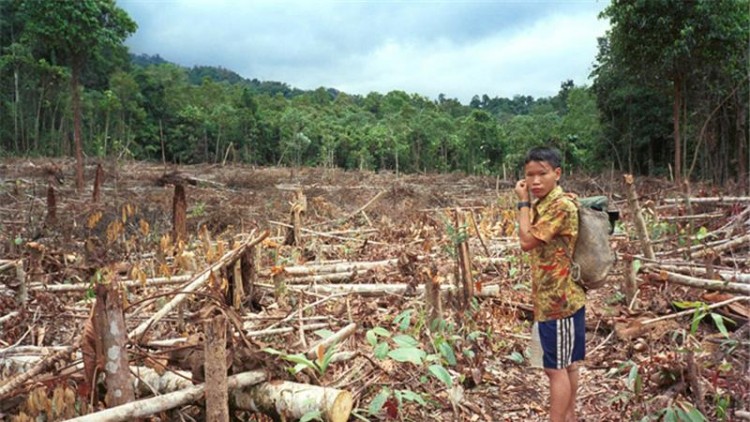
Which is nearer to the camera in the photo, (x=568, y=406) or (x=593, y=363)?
(x=568, y=406)

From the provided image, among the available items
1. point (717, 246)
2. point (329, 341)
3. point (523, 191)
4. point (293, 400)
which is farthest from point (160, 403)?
point (717, 246)

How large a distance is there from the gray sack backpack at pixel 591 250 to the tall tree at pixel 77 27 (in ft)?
32.1

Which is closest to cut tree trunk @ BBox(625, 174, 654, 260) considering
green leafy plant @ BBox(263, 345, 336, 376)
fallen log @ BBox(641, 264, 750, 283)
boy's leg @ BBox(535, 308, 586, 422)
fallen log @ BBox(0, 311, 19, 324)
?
fallen log @ BBox(641, 264, 750, 283)

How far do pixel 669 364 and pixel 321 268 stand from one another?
3.10 meters

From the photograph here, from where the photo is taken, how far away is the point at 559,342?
245cm

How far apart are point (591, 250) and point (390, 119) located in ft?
121

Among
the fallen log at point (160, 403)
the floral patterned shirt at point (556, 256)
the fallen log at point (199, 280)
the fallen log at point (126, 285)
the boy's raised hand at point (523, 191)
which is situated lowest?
the fallen log at point (126, 285)

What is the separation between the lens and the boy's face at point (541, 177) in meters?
2.44

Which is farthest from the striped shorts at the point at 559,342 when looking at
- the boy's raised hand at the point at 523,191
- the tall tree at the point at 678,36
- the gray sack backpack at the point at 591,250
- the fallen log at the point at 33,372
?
the tall tree at the point at 678,36

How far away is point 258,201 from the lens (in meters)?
10.8

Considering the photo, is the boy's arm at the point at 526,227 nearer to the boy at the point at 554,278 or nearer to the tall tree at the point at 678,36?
the boy at the point at 554,278

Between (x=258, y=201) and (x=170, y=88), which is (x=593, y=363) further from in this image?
(x=170, y=88)

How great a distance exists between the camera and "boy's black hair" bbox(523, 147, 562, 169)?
8.03 feet

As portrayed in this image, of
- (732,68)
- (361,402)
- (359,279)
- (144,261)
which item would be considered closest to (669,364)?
(361,402)
